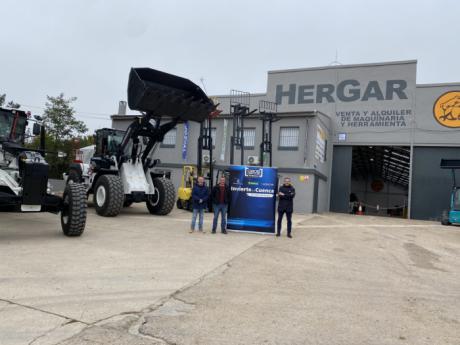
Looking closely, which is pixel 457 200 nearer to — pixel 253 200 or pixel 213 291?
pixel 253 200

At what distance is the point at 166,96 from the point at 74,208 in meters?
5.03

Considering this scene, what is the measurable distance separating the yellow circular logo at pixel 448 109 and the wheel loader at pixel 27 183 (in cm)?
2202

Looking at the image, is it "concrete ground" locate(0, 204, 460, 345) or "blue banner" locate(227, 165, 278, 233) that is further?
"blue banner" locate(227, 165, 278, 233)

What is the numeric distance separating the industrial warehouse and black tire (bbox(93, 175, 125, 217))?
9.63m

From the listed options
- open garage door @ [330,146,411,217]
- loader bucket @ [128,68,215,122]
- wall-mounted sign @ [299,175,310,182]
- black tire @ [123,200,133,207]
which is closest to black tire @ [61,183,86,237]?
loader bucket @ [128,68,215,122]

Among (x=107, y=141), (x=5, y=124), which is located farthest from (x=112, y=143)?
(x=5, y=124)

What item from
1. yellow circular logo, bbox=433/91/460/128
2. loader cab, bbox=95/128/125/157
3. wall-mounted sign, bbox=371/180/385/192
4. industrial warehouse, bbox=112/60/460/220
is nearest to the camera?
loader cab, bbox=95/128/125/157

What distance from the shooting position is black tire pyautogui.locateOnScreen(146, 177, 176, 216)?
1485 cm

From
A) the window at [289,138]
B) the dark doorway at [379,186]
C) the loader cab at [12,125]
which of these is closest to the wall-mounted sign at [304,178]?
the window at [289,138]

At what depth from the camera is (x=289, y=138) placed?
23.8m

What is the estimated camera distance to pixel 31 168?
8289 mm

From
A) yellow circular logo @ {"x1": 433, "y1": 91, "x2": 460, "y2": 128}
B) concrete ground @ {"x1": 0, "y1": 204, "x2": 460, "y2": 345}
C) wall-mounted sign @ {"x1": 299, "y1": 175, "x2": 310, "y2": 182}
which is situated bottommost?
concrete ground @ {"x1": 0, "y1": 204, "x2": 460, "y2": 345}

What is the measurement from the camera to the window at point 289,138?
23.6m

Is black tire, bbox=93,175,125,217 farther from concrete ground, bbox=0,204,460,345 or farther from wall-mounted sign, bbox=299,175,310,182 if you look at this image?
wall-mounted sign, bbox=299,175,310,182
